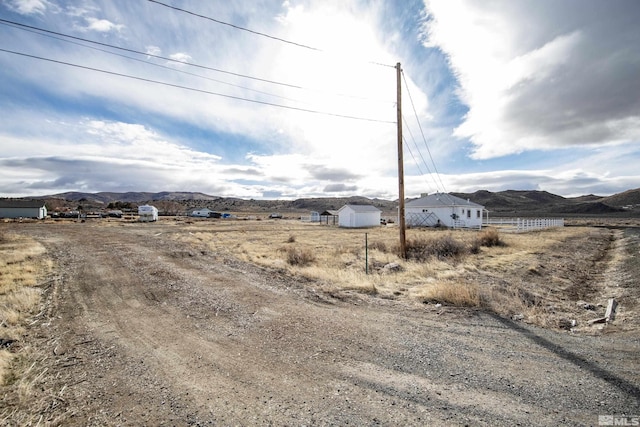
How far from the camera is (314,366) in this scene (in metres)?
4.32

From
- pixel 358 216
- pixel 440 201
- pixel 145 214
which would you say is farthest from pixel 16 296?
pixel 145 214

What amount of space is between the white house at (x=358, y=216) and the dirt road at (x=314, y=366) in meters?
42.1

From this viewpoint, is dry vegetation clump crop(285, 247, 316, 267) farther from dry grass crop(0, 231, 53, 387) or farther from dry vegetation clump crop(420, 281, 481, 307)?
dry grass crop(0, 231, 53, 387)

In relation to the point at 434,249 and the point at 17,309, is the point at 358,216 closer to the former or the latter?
the point at 434,249

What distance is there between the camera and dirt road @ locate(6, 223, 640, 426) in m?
3.31

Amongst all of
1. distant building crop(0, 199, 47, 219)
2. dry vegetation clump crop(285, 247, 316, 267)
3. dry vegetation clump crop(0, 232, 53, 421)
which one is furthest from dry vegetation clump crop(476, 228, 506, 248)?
distant building crop(0, 199, 47, 219)

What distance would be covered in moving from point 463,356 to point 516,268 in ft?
36.2

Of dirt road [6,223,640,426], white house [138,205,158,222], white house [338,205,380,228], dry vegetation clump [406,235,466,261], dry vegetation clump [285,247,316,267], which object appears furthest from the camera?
white house [138,205,158,222]

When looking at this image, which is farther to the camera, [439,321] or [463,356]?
[439,321]

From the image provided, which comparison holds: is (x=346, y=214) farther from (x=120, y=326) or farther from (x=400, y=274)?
(x=120, y=326)

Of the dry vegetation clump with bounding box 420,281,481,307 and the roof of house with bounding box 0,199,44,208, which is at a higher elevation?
the roof of house with bounding box 0,199,44,208

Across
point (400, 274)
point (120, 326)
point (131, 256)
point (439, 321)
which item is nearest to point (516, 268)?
point (400, 274)

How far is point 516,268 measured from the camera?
532 inches

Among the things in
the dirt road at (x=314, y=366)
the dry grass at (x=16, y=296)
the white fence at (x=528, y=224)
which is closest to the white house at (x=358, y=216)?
the white fence at (x=528, y=224)
